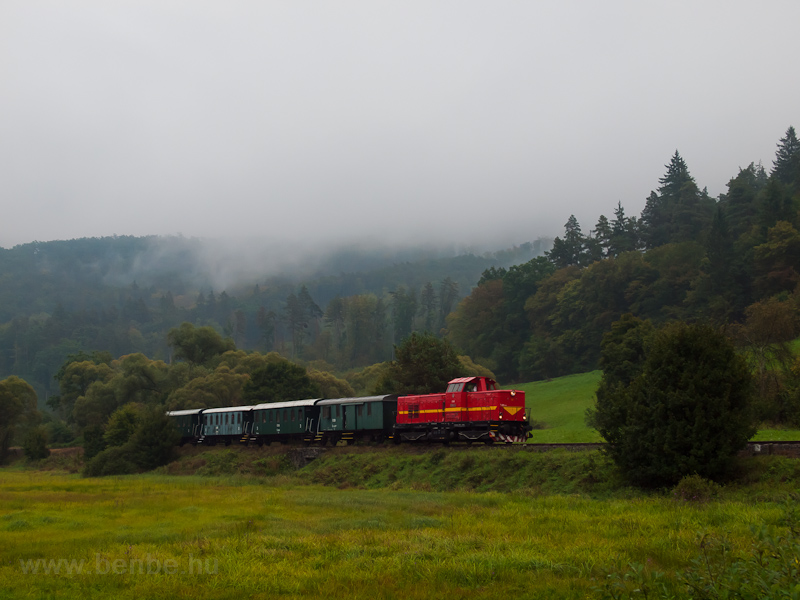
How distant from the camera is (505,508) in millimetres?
21000

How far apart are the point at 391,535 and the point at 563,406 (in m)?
54.6

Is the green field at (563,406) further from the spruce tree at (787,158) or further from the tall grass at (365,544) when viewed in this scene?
the spruce tree at (787,158)

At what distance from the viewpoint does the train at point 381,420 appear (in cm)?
3472

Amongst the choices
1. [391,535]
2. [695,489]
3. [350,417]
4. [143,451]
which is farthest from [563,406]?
[391,535]

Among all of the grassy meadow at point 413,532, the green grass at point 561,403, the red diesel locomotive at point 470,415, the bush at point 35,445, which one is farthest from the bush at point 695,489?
the bush at point 35,445

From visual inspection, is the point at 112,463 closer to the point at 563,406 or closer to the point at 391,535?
Answer: the point at 391,535

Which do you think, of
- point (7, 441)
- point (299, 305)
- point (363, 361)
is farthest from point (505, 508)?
point (299, 305)

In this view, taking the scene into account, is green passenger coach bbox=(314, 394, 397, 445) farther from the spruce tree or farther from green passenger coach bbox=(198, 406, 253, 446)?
the spruce tree

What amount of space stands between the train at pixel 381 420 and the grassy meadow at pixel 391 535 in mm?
4136

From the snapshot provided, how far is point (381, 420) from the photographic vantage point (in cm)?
4228

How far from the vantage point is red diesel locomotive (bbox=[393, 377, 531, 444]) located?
34250 mm

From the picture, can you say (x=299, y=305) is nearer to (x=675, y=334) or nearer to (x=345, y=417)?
(x=345, y=417)

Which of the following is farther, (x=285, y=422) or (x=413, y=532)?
(x=285, y=422)

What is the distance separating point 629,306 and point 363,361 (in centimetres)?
8749
